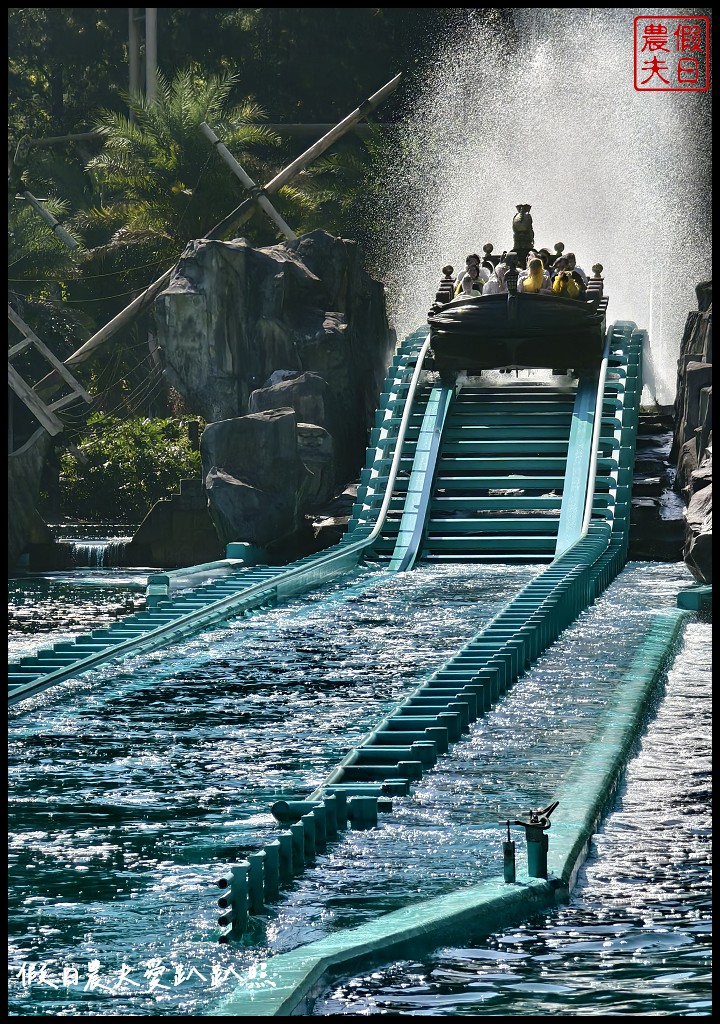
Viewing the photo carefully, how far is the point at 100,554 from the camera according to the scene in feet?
75.2

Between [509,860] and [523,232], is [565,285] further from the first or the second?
[509,860]

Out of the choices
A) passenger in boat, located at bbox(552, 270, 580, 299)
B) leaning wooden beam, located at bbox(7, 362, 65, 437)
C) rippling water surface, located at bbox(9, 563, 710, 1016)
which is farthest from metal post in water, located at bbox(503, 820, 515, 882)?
leaning wooden beam, located at bbox(7, 362, 65, 437)

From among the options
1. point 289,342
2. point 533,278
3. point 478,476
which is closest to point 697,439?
point 478,476

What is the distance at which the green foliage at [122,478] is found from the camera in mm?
27938

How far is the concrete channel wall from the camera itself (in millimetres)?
5832

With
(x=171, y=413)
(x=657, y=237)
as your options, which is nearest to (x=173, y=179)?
(x=171, y=413)

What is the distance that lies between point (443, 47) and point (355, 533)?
25491 millimetres

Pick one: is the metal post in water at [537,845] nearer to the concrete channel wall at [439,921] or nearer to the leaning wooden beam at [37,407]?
the concrete channel wall at [439,921]

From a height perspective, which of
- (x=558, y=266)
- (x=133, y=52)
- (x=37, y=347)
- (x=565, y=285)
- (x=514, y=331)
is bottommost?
(x=514, y=331)

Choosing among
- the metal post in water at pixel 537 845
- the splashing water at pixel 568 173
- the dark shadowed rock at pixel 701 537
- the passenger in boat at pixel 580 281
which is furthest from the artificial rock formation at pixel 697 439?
the splashing water at pixel 568 173

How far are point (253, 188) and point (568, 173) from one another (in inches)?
366

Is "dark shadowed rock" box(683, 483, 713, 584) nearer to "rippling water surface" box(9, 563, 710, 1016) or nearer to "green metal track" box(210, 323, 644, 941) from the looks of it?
"green metal track" box(210, 323, 644, 941)

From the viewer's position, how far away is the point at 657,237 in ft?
132

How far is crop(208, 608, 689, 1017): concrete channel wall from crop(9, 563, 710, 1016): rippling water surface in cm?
10
